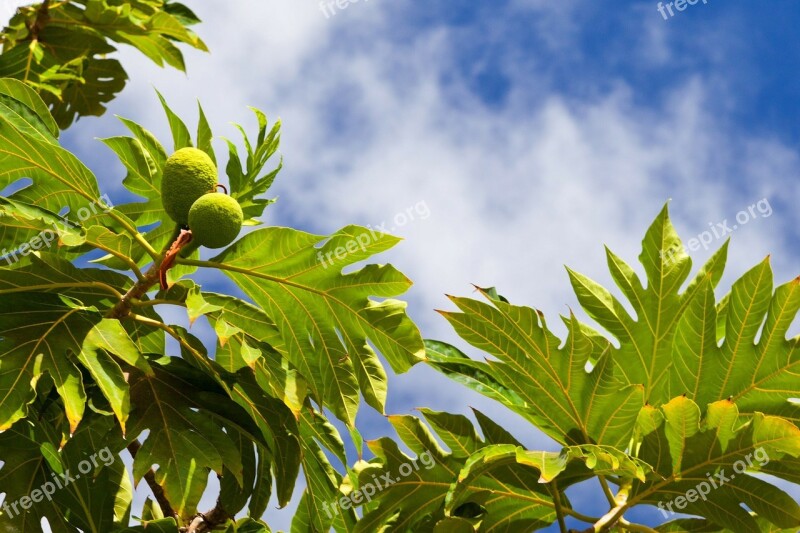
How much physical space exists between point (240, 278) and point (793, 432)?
5.18 ft

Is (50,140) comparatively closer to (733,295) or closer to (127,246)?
(127,246)

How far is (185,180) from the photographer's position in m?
2.57

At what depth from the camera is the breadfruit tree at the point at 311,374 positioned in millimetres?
2488

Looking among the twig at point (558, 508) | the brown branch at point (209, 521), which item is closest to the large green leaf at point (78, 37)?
the brown branch at point (209, 521)

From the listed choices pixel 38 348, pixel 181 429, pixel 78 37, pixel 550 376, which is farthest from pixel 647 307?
pixel 78 37

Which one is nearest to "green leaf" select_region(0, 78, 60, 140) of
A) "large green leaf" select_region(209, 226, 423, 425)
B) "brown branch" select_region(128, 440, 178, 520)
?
"large green leaf" select_region(209, 226, 423, 425)

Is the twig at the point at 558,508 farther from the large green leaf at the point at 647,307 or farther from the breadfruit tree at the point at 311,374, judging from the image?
the large green leaf at the point at 647,307

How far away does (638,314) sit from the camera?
284 cm

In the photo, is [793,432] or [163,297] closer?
Answer: [793,432]

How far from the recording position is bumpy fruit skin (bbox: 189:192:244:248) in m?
2.46

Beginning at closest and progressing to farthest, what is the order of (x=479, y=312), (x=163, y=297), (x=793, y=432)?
(x=793, y=432) → (x=479, y=312) → (x=163, y=297)

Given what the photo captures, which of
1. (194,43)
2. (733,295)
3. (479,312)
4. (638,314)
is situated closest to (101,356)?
(479,312)

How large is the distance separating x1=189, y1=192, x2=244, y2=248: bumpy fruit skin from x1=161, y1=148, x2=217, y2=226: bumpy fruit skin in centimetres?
8

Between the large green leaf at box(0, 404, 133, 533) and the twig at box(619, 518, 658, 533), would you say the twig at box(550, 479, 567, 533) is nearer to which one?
the twig at box(619, 518, 658, 533)
